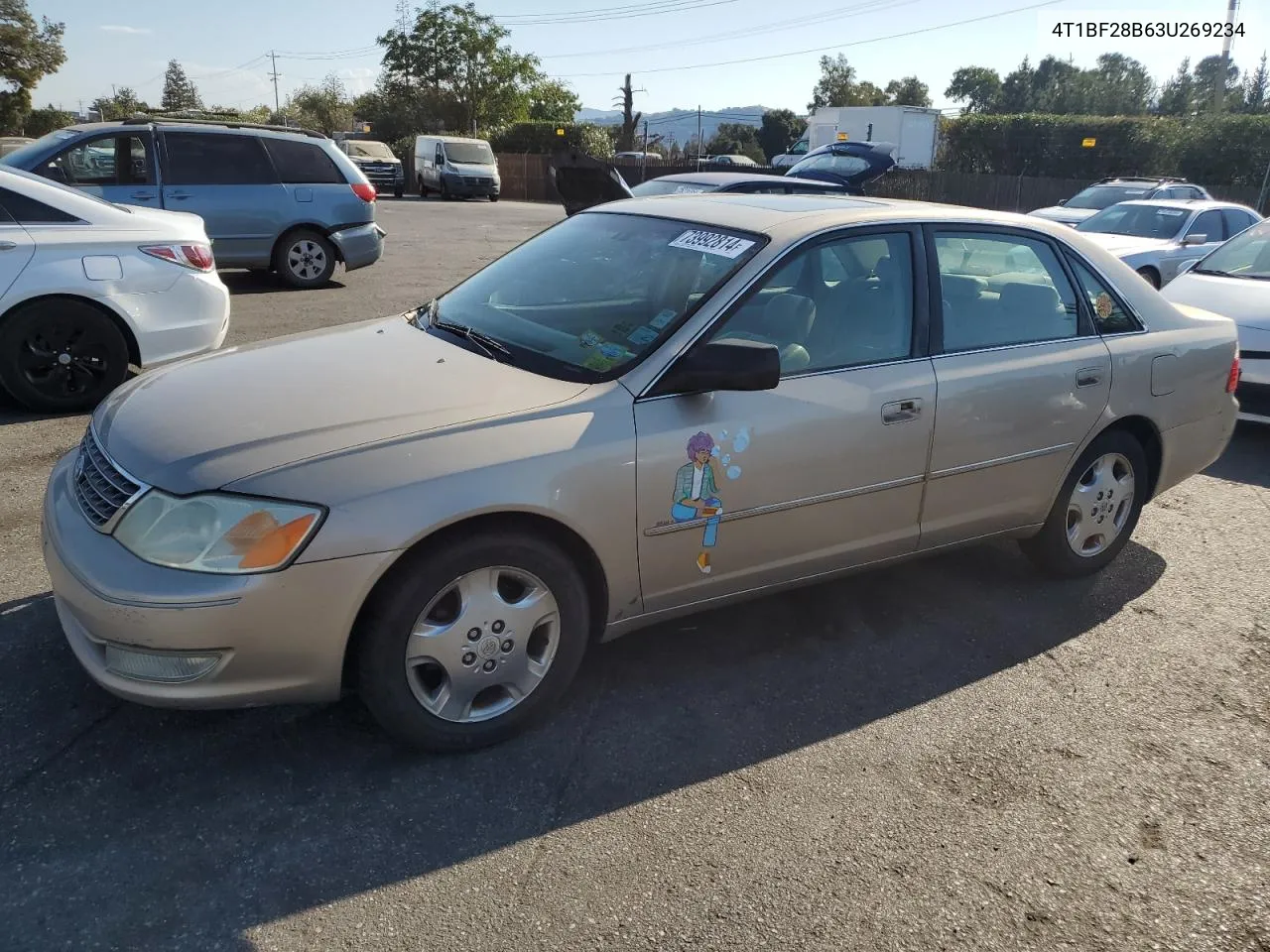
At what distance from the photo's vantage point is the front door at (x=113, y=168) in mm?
9461

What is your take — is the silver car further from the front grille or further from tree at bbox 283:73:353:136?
tree at bbox 283:73:353:136

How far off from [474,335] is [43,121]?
4961 centimetres

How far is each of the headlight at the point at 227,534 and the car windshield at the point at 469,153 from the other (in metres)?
31.5

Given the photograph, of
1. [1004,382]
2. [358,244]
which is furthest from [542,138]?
[1004,382]

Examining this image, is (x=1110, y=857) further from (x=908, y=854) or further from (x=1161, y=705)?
(x=1161, y=705)

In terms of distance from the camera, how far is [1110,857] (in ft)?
8.95

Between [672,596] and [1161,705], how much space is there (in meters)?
1.81

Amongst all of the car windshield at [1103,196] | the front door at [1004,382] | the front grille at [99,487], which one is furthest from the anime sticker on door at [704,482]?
the car windshield at [1103,196]

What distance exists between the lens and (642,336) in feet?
10.8

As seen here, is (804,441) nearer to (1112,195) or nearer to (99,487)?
(99,487)

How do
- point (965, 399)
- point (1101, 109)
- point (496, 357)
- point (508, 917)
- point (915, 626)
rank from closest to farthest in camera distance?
point (508, 917) → point (496, 357) → point (965, 399) → point (915, 626) → point (1101, 109)

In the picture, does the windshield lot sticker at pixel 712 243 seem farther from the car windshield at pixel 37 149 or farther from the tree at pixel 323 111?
the tree at pixel 323 111

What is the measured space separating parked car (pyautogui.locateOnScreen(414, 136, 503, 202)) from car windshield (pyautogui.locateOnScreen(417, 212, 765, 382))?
2966 cm

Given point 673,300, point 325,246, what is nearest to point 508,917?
point 673,300
